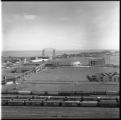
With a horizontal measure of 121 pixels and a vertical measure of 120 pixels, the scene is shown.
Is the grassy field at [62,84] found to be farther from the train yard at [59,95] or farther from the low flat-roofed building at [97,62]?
the low flat-roofed building at [97,62]

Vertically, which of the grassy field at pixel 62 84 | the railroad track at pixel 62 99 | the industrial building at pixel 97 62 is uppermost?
the industrial building at pixel 97 62

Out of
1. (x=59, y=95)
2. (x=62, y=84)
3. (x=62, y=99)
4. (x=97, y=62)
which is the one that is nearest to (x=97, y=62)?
(x=97, y=62)

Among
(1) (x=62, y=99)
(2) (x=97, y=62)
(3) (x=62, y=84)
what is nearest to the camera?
(1) (x=62, y=99)

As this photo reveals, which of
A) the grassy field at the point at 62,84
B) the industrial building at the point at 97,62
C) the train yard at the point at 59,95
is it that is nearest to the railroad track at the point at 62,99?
the train yard at the point at 59,95

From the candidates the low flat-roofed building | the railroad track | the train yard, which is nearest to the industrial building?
the low flat-roofed building

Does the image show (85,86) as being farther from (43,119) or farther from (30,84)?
(43,119)

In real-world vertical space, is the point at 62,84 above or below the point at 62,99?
above

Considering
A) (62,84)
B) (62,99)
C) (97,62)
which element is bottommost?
(62,99)

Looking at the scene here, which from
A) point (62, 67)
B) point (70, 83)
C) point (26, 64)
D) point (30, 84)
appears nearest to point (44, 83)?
point (30, 84)

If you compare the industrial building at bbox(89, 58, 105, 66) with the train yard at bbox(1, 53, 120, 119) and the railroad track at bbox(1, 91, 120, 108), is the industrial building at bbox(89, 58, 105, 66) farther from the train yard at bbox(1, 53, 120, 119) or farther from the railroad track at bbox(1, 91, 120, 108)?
the railroad track at bbox(1, 91, 120, 108)

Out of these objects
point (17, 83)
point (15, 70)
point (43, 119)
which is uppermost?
point (15, 70)

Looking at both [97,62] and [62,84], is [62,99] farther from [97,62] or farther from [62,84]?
[97,62]
